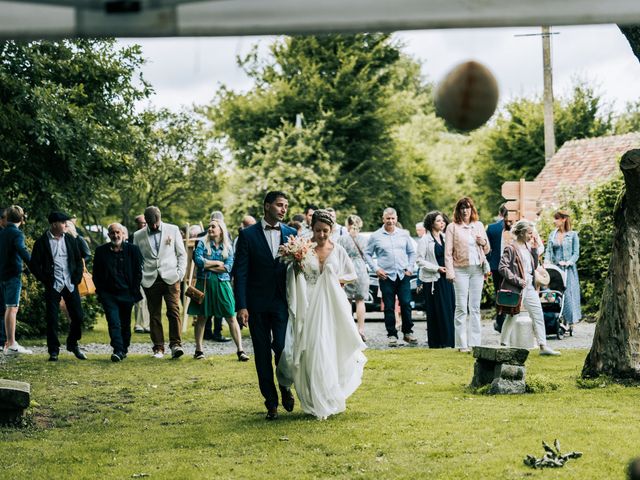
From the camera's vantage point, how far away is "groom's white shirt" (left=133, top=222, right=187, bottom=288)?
661 inches

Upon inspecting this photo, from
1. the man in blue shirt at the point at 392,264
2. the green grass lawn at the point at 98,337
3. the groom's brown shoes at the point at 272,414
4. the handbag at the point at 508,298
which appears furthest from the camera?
the green grass lawn at the point at 98,337

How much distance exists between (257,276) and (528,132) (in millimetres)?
36876

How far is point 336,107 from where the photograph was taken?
162 feet

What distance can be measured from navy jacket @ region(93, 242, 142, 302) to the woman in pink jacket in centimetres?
452

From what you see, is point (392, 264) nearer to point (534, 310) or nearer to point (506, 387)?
point (534, 310)

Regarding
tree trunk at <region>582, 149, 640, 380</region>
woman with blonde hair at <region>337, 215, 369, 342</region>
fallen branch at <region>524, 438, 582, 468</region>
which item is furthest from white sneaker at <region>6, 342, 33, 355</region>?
fallen branch at <region>524, 438, 582, 468</region>

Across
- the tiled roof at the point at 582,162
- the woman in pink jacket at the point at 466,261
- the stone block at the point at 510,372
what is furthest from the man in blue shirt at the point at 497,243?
the tiled roof at the point at 582,162

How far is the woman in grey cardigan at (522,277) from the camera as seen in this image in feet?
50.1

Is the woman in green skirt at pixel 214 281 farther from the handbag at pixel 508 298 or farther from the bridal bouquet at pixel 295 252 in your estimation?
the bridal bouquet at pixel 295 252

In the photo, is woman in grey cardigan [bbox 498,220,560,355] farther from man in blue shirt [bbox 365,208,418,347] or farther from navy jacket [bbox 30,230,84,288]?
navy jacket [bbox 30,230,84,288]

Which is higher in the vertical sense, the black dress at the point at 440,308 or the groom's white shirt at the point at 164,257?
the groom's white shirt at the point at 164,257

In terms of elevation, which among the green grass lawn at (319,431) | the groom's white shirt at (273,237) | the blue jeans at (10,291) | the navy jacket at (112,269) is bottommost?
the green grass lawn at (319,431)

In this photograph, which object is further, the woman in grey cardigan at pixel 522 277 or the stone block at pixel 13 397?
the woman in grey cardigan at pixel 522 277

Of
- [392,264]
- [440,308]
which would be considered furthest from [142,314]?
[440,308]
